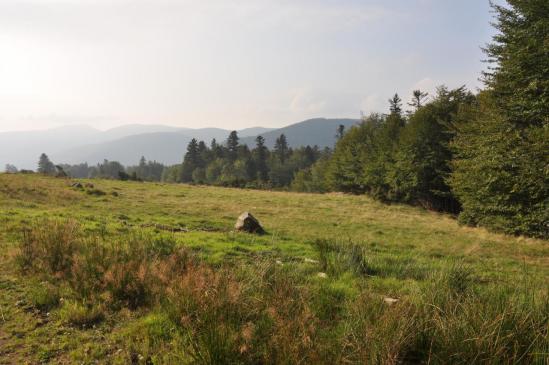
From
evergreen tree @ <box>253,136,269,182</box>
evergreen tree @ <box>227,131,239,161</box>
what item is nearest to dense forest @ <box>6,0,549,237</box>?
evergreen tree @ <box>253,136,269,182</box>

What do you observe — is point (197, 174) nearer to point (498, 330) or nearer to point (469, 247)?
point (469, 247)

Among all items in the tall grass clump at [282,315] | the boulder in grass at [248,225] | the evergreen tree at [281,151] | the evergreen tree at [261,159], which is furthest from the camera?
the evergreen tree at [281,151]

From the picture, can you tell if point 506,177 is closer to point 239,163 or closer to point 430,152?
point 430,152

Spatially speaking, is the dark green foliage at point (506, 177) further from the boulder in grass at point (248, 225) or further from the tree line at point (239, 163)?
the tree line at point (239, 163)

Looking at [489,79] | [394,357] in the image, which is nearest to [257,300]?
[394,357]

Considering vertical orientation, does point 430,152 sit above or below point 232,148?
below

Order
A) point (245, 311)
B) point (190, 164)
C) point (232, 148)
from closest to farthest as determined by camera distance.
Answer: point (245, 311) → point (190, 164) → point (232, 148)

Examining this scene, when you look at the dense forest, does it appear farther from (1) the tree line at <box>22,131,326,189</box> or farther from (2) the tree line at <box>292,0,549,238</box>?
(1) the tree line at <box>22,131,326,189</box>

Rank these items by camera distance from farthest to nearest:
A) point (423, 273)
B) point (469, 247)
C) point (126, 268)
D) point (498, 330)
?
1. point (469, 247)
2. point (423, 273)
3. point (126, 268)
4. point (498, 330)

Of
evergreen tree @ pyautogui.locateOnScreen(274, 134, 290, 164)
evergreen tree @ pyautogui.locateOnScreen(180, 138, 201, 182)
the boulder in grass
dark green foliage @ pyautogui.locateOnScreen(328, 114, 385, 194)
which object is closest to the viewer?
the boulder in grass

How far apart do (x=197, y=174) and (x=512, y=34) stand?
101573 millimetres

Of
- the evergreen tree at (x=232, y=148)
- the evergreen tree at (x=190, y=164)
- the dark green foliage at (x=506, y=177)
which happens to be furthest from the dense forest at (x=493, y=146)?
the evergreen tree at (x=232, y=148)

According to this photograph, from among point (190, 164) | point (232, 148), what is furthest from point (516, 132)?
point (190, 164)

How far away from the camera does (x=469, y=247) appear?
55.5 ft
